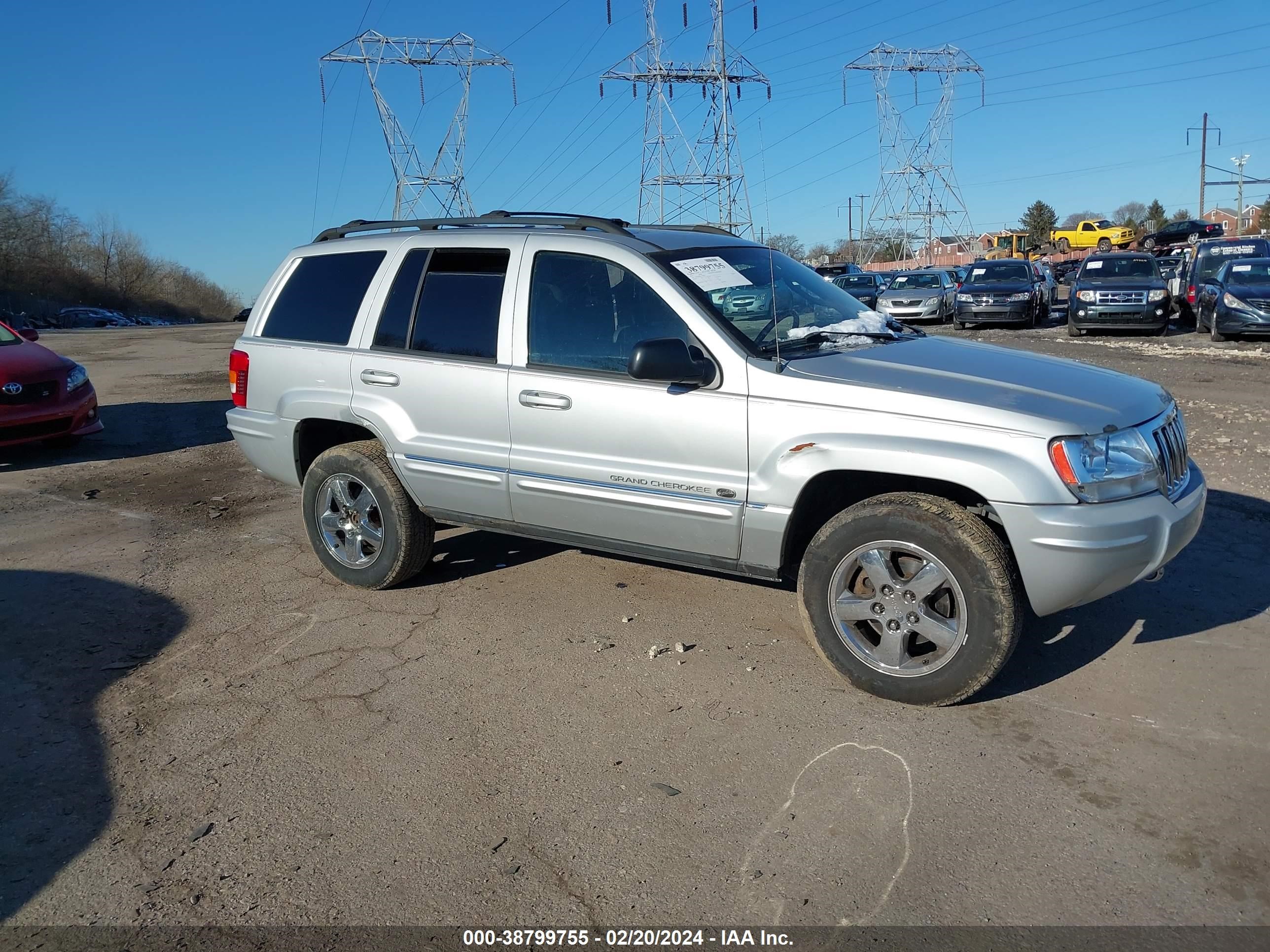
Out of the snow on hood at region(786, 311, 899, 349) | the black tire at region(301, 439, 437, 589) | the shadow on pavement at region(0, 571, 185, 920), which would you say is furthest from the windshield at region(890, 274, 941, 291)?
the shadow on pavement at region(0, 571, 185, 920)

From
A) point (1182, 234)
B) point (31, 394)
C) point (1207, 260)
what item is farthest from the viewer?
point (1182, 234)

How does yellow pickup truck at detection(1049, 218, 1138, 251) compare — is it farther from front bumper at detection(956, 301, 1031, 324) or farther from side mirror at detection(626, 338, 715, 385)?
side mirror at detection(626, 338, 715, 385)

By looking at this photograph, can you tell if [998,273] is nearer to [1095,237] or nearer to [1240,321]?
[1240,321]

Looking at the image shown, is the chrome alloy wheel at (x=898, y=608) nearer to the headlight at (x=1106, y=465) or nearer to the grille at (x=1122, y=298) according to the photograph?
the headlight at (x=1106, y=465)

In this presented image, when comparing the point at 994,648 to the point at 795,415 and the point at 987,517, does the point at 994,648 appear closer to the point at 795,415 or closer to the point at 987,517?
the point at 987,517

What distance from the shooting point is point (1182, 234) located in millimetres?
48156

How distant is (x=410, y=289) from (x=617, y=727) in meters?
2.69

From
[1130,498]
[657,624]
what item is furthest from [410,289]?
[1130,498]

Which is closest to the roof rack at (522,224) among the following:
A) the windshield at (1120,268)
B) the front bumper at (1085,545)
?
the front bumper at (1085,545)

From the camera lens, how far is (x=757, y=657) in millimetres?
4402

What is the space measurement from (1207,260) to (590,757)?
21.5m

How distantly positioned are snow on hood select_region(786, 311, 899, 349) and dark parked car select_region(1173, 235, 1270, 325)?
699 inches

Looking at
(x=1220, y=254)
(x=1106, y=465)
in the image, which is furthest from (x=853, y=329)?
(x=1220, y=254)

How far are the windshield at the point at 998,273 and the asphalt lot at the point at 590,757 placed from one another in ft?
55.8
